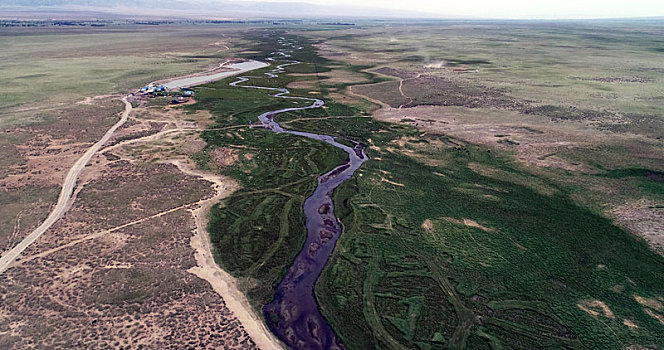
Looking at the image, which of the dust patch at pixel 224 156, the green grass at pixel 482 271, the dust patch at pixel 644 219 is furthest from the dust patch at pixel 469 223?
the dust patch at pixel 224 156

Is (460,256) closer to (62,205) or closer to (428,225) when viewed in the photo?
(428,225)

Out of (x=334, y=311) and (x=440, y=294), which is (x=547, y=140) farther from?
(x=334, y=311)

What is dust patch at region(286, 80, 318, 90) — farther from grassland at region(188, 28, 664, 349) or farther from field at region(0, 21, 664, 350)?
grassland at region(188, 28, 664, 349)

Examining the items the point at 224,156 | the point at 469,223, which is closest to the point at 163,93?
the point at 224,156

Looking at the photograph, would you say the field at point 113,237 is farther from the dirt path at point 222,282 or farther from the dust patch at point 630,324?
the dust patch at point 630,324

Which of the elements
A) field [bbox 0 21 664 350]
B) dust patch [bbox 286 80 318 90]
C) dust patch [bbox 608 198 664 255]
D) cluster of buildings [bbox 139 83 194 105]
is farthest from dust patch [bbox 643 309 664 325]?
cluster of buildings [bbox 139 83 194 105]

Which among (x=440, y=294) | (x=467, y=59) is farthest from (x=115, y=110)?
(x=467, y=59)
